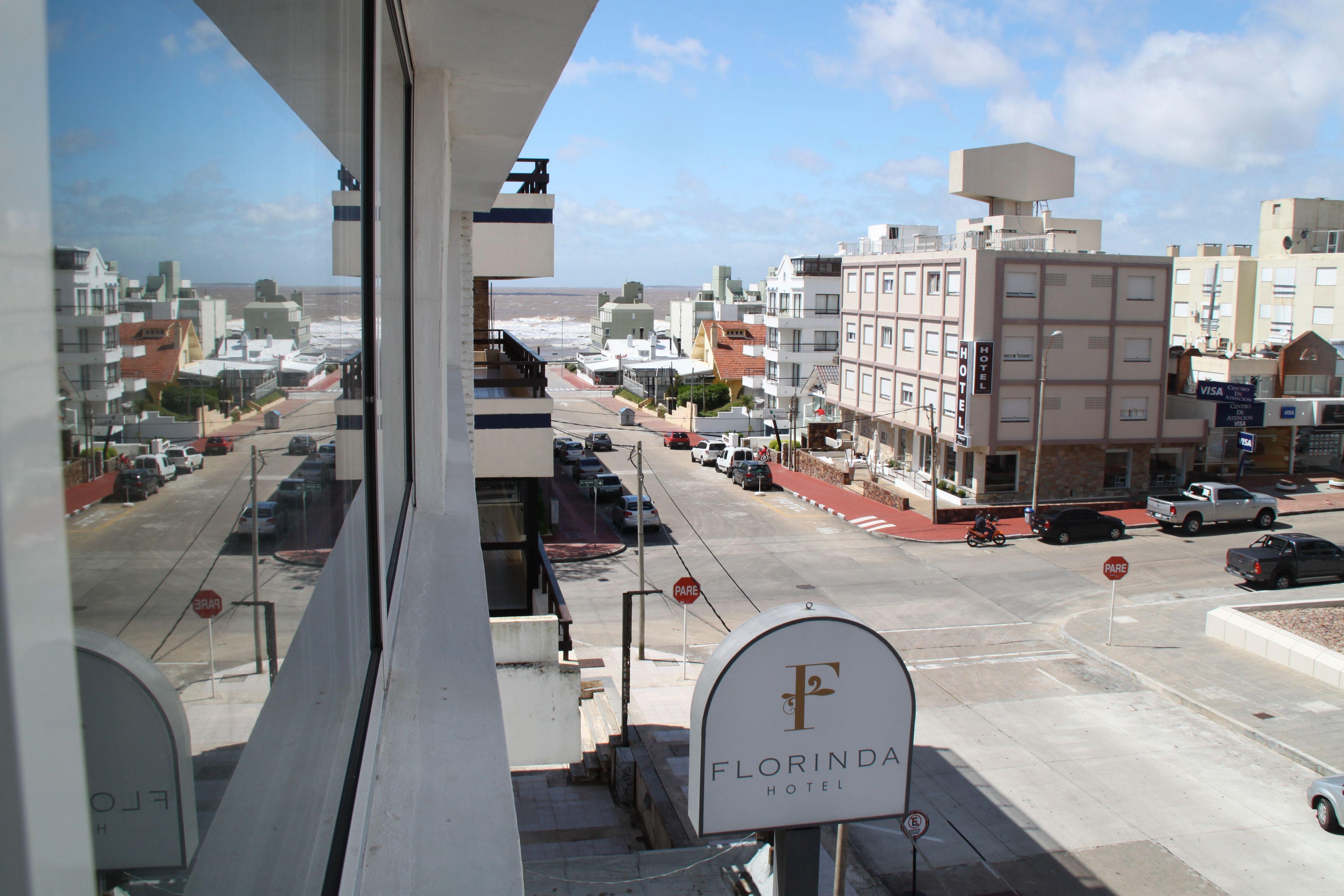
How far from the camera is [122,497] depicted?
0.68 meters

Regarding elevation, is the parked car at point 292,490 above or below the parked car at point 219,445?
below

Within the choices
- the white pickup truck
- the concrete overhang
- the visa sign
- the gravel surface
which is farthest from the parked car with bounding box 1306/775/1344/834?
the visa sign

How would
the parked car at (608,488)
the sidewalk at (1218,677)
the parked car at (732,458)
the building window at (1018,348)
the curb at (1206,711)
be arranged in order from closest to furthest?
the curb at (1206,711), the sidewalk at (1218,677), the building window at (1018,348), the parked car at (608,488), the parked car at (732,458)

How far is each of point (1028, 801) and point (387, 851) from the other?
46.5 feet

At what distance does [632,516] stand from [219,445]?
3057 centimetres

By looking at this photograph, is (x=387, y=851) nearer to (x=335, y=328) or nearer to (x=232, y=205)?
(x=335, y=328)

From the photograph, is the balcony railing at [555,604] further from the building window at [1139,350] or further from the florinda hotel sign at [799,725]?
the building window at [1139,350]

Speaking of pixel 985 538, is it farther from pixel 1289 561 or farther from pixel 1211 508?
pixel 1289 561

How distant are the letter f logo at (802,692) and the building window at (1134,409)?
3079cm

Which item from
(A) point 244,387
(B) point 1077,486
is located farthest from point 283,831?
(B) point 1077,486

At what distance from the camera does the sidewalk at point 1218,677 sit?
16156 mm

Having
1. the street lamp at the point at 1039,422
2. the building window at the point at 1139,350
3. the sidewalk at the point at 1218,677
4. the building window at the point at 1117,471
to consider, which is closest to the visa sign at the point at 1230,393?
the building window at the point at 1139,350

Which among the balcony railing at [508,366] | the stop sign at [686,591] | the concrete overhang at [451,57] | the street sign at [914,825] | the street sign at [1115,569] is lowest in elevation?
the street sign at [914,825]

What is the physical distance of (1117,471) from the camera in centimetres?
3506
